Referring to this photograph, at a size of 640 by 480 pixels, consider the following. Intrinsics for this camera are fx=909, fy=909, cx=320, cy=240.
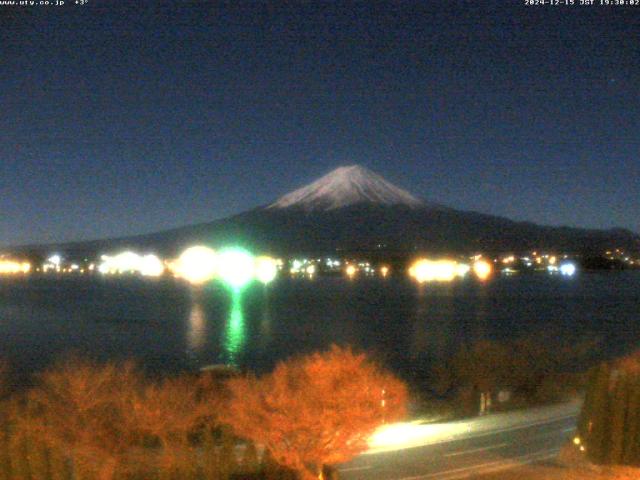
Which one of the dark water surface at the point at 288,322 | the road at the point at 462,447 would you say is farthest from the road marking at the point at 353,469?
the dark water surface at the point at 288,322

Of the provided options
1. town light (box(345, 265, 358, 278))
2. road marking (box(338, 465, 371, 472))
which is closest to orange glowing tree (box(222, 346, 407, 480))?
road marking (box(338, 465, 371, 472))

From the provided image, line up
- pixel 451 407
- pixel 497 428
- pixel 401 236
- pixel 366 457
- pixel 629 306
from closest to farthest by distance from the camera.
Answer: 1. pixel 366 457
2. pixel 497 428
3. pixel 451 407
4. pixel 629 306
5. pixel 401 236

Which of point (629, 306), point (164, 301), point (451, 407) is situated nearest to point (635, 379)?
point (451, 407)

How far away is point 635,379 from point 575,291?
48.7m

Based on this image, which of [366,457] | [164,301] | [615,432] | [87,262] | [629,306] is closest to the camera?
[615,432]

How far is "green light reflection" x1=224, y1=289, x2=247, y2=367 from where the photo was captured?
24.6 m

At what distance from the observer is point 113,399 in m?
11.5

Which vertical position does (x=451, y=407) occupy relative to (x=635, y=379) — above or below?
below

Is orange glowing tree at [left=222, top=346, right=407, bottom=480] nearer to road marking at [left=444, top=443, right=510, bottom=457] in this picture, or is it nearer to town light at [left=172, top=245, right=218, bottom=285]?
road marking at [left=444, top=443, right=510, bottom=457]

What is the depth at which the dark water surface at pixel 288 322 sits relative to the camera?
2509 centimetres

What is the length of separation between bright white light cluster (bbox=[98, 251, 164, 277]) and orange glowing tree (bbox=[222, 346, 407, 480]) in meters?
74.4

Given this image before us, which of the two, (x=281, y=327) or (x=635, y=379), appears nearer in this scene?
(x=635, y=379)

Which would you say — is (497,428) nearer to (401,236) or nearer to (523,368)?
(523,368)

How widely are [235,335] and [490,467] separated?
72.0 feet
